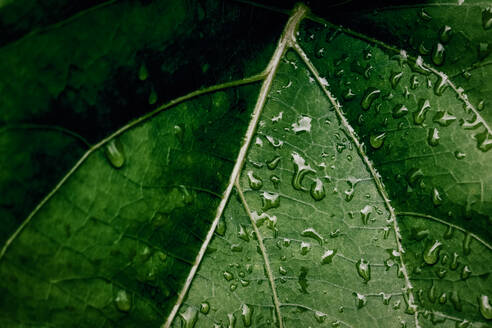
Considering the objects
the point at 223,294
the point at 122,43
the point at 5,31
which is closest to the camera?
the point at 5,31

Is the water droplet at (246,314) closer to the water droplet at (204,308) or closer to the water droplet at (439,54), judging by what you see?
the water droplet at (204,308)

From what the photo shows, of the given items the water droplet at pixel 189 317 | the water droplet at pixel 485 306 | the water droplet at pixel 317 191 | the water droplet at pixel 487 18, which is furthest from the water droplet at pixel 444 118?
the water droplet at pixel 189 317

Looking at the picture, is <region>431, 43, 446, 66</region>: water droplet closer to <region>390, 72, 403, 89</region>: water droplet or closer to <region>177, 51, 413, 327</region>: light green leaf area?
<region>390, 72, 403, 89</region>: water droplet

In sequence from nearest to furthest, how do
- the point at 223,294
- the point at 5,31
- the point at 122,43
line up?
the point at 5,31
the point at 122,43
the point at 223,294

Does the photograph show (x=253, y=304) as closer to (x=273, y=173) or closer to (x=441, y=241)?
(x=273, y=173)

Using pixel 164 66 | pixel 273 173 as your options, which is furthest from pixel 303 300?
pixel 164 66

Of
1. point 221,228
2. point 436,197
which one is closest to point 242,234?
point 221,228

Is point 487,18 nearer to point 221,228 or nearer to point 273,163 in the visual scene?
point 273,163
